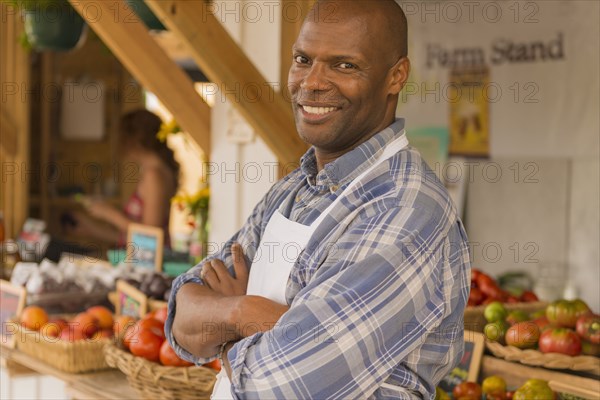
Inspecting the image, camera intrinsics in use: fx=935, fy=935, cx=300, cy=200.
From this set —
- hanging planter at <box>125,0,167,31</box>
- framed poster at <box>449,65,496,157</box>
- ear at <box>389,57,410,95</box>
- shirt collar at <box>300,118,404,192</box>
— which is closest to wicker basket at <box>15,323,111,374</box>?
hanging planter at <box>125,0,167,31</box>

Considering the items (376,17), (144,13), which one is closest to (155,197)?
(144,13)

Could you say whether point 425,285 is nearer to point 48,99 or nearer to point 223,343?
point 223,343

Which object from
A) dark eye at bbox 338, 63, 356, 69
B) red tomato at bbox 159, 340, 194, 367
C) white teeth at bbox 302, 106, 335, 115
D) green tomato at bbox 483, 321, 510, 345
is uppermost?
dark eye at bbox 338, 63, 356, 69

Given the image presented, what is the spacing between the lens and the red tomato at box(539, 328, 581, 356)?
2633 millimetres

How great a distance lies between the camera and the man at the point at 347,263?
4.89ft

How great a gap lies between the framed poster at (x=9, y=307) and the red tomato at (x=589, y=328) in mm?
1962

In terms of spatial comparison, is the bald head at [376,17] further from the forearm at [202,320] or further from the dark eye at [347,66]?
the forearm at [202,320]

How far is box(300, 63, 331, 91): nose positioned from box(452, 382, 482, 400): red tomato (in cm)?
127

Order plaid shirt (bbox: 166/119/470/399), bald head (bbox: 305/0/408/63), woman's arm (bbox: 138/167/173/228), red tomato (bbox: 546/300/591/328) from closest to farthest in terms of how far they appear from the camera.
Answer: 1. plaid shirt (bbox: 166/119/470/399)
2. bald head (bbox: 305/0/408/63)
3. red tomato (bbox: 546/300/591/328)
4. woman's arm (bbox: 138/167/173/228)

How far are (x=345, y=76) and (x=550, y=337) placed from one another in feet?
4.35

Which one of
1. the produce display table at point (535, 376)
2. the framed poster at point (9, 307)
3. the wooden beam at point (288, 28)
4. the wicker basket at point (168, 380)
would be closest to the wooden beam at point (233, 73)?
the wooden beam at point (288, 28)

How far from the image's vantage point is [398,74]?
5.61 feet

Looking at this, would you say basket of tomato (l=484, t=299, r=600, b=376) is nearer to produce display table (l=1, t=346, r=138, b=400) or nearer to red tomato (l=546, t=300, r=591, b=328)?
red tomato (l=546, t=300, r=591, b=328)

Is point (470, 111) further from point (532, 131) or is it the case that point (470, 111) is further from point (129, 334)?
point (129, 334)
